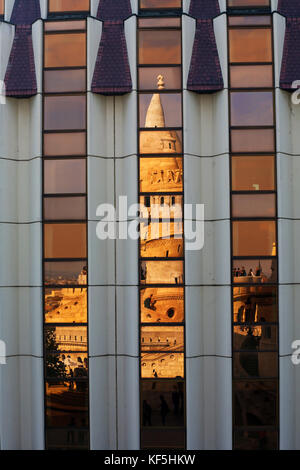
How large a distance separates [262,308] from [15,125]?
7.90 meters

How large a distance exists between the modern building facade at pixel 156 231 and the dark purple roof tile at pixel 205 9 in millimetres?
56

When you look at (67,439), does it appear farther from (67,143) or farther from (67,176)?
(67,143)

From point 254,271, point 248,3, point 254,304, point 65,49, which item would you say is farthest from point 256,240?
point 65,49

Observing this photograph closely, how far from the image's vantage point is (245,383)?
12.8m

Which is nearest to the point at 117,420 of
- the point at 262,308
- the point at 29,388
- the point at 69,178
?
the point at 29,388

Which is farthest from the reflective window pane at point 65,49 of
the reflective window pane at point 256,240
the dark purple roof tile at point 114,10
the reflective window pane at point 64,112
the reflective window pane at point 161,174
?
the reflective window pane at point 256,240

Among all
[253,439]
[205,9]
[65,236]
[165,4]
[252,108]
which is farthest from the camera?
[165,4]

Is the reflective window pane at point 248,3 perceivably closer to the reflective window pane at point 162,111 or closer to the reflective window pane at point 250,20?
the reflective window pane at point 250,20

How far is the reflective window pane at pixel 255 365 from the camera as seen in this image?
12.8 m

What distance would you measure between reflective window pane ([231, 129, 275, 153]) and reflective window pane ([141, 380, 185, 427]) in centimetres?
611

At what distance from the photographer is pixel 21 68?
1316 cm

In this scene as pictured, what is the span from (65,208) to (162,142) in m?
2.98

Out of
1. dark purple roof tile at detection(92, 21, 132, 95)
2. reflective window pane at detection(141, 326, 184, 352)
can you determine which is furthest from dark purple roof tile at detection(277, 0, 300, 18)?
reflective window pane at detection(141, 326, 184, 352)
